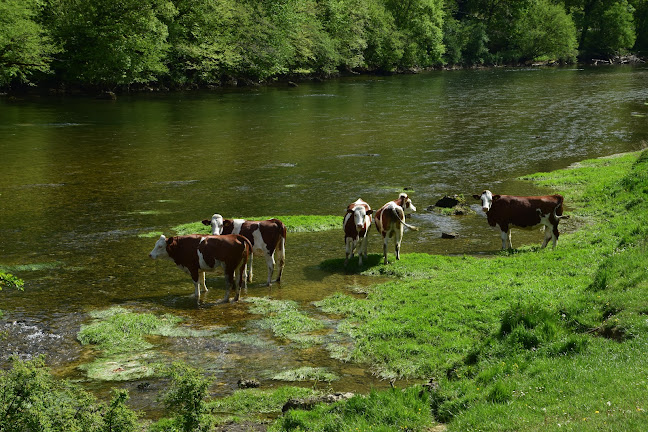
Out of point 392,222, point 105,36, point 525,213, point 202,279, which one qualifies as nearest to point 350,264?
point 392,222

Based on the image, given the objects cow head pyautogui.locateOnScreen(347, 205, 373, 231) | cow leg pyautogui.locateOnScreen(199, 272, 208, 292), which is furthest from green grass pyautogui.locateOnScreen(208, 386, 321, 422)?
cow head pyautogui.locateOnScreen(347, 205, 373, 231)

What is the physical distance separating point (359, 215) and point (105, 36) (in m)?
55.7

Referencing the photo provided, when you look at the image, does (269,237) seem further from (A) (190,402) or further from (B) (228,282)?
(A) (190,402)

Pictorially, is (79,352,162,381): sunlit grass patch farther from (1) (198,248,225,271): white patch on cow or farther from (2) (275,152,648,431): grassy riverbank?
(1) (198,248,225,271): white patch on cow

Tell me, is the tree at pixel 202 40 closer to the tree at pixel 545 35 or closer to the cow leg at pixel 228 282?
the cow leg at pixel 228 282

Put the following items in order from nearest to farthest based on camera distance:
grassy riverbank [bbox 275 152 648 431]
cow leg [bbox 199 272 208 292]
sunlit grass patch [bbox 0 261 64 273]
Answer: grassy riverbank [bbox 275 152 648 431], cow leg [bbox 199 272 208 292], sunlit grass patch [bbox 0 261 64 273]

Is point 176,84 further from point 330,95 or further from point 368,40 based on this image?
point 368,40

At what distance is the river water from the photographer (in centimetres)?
1461

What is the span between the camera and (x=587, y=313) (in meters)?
11.5

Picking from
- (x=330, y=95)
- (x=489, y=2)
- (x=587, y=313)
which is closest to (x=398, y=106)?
(x=330, y=95)

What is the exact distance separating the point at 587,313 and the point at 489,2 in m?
139

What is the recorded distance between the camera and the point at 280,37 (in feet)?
272

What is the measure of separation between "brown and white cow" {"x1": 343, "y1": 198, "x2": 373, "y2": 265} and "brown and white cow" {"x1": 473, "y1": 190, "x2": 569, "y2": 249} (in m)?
4.16

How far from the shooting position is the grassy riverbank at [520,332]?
865 centimetres
